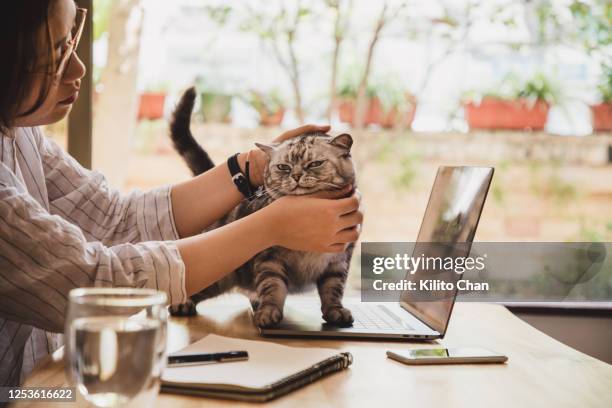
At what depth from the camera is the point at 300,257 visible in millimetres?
1271

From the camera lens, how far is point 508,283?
216 cm

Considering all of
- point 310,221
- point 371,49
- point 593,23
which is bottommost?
point 310,221

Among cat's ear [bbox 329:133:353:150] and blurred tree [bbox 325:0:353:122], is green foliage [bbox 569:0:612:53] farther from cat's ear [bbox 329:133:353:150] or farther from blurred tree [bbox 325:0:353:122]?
cat's ear [bbox 329:133:353:150]

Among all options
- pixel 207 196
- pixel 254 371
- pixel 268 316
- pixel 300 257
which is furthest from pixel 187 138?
pixel 254 371

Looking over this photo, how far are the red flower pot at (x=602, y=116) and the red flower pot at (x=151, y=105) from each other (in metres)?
1.67

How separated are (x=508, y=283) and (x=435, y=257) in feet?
3.30

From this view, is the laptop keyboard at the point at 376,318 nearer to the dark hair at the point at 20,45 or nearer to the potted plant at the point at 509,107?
the dark hair at the point at 20,45

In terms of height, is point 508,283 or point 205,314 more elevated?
point 205,314

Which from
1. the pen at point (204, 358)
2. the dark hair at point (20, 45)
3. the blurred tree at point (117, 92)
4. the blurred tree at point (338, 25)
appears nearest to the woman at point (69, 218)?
the dark hair at point (20, 45)

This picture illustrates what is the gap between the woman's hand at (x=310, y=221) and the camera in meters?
1.08

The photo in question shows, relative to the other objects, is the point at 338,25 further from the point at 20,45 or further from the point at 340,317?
the point at 20,45

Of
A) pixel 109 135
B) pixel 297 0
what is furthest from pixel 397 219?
pixel 109 135

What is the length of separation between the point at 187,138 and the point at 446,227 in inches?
26.2

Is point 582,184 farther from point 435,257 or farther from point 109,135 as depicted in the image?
point 109,135
